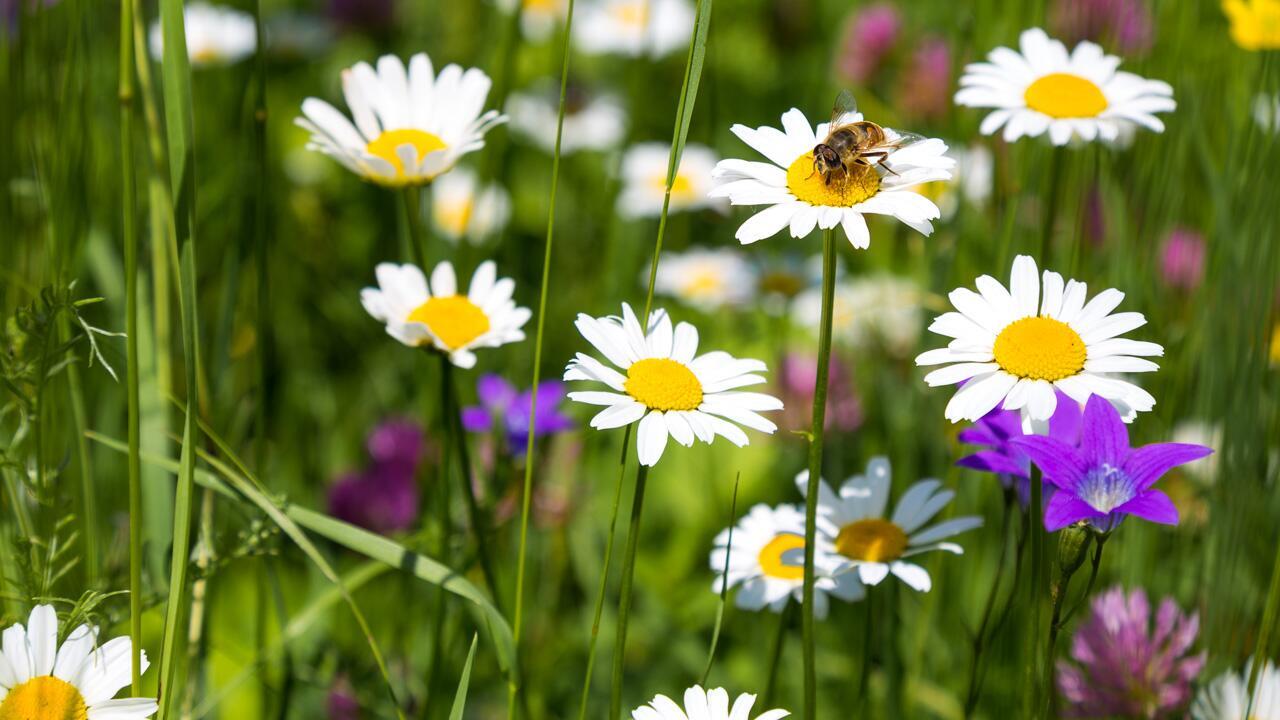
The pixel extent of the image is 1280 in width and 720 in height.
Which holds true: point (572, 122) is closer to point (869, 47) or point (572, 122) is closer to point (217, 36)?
point (869, 47)

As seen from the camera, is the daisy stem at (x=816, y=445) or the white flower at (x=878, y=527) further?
the white flower at (x=878, y=527)

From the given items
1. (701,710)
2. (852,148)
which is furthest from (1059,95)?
(701,710)

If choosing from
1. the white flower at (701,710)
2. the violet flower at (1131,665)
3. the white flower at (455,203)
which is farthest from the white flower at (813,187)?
the white flower at (455,203)

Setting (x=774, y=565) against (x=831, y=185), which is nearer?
(x=831, y=185)

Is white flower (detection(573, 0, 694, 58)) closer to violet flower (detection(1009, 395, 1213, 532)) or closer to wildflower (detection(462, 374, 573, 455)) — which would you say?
wildflower (detection(462, 374, 573, 455))

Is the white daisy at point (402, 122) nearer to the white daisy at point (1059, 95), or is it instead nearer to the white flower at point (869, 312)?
the white daisy at point (1059, 95)
